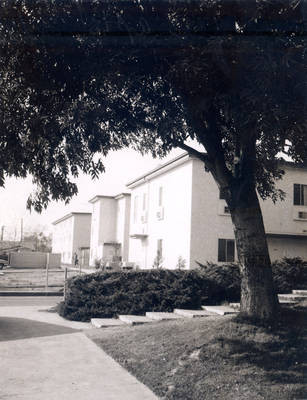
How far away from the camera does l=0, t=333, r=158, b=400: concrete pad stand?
18.4 feet

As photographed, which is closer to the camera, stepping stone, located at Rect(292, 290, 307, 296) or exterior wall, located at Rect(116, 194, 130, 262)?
stepping stone, located at Rect(292, 290, 307, 296)

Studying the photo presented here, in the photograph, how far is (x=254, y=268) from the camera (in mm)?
7527

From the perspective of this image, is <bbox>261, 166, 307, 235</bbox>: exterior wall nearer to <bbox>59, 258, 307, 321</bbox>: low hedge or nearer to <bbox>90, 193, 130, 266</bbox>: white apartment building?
<bbox>59, 258, 307, 321</bbox>: low hedge

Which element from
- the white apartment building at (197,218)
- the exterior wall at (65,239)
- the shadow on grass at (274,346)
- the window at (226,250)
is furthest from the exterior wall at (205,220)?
the exterior wall at (65,239)

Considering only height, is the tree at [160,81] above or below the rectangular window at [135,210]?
below

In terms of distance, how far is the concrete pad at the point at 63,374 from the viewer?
221 inches

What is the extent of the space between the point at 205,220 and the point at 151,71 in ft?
54.0

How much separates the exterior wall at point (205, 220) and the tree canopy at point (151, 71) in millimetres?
14639

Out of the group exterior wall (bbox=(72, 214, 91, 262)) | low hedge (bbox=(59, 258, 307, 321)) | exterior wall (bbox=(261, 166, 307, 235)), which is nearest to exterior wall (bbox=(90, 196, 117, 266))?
exterior wall (bbox=(72, 214, 91, 262))

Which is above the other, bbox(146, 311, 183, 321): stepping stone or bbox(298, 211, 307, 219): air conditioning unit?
bbox(298, 211, 307, 219): air conditioning unit

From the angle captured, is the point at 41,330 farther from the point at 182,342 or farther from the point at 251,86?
the point at 251,86

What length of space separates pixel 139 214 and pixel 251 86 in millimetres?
24846

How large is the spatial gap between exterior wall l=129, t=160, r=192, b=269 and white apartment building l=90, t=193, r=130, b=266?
5735 millimetres

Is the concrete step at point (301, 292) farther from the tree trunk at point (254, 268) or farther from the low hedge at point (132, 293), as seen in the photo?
the tree trunk at point (254, 268)
